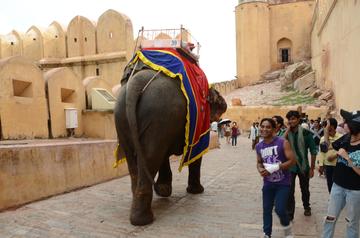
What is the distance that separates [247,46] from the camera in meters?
43.5

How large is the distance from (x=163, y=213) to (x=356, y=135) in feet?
9.80

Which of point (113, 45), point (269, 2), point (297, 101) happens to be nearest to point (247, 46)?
point (269, 2)

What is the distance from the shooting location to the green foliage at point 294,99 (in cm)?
2830

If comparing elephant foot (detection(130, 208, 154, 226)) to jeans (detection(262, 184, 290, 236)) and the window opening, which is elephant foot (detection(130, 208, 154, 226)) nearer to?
jeans (detection(262, 184, 290, 236))

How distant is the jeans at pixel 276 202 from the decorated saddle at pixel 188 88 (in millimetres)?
1686

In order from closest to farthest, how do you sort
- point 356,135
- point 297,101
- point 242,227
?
point 356,135 → point 242,227 → point 297,101

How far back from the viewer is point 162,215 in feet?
18.1

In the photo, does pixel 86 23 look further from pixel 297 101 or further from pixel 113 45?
pixel 297 101

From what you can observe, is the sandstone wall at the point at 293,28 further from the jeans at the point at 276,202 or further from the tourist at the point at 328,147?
the jeans at the point at 276,202

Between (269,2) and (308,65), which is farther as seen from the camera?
(269,2)

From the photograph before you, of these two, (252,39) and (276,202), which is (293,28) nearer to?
(252,39)

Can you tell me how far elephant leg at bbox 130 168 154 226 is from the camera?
5.00 metres

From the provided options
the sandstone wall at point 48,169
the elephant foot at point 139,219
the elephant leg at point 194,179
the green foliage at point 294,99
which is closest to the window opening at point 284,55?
the green foliage at point 294,99

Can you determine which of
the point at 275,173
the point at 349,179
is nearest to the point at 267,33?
the point at 275,173
